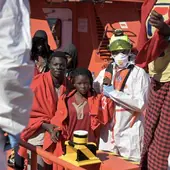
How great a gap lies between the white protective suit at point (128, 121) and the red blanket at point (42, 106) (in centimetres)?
52

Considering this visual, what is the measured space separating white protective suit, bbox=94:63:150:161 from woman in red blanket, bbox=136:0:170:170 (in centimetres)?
101

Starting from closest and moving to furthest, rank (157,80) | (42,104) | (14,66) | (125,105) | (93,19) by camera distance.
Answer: (14,66) < (157,80) < (42,104) < (125,105) < (93,19)

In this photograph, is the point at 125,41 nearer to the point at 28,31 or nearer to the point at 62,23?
the point at 28,31

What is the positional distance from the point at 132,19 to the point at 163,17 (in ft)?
19.7

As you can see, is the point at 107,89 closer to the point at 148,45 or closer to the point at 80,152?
the point at 148,45

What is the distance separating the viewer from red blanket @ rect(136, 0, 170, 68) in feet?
9.32

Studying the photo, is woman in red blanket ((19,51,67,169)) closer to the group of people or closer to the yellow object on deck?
the group of people

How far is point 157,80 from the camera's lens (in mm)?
3107

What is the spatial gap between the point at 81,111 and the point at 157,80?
1073 mm

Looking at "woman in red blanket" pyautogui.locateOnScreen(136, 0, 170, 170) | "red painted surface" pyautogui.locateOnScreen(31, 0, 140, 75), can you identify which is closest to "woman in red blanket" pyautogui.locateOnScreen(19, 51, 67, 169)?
"woman in red blanket" pyautogui.locateOnScreen(136, 0, 170, 170)

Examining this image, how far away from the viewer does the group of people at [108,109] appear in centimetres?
313

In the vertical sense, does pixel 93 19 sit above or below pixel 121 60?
above

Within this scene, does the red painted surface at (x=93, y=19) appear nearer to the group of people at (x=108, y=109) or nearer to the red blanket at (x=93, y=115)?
the group of people at (x=108, y=109)

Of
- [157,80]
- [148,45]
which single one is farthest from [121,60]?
[148,45]
